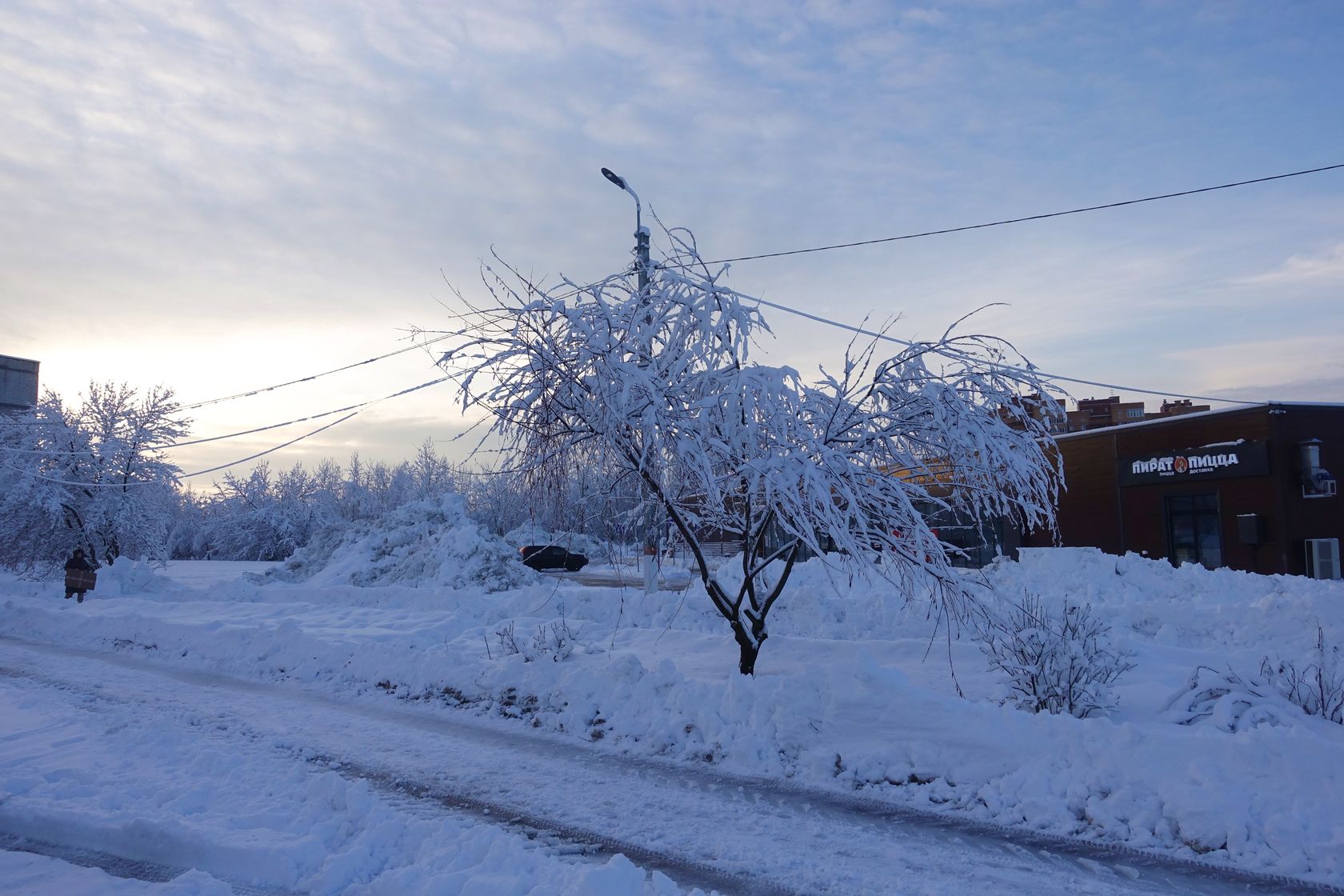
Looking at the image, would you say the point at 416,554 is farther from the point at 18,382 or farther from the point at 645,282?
the point at 645,282

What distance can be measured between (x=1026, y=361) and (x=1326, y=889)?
4916 mm

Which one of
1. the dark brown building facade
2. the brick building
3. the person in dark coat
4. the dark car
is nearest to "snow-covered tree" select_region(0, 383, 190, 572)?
the brick building

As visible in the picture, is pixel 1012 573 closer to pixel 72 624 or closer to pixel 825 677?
pixel 825 677

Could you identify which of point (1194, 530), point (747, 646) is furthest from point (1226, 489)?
point (747, 646)

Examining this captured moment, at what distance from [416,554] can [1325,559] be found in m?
30.6

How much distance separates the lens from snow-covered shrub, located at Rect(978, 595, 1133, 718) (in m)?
7.81

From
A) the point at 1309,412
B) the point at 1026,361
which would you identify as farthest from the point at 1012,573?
the point at 1026,361

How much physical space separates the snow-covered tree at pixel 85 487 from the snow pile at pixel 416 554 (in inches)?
237

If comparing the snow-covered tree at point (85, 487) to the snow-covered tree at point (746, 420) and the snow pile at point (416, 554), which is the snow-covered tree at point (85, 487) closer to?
the snow pile at point (416, 554)

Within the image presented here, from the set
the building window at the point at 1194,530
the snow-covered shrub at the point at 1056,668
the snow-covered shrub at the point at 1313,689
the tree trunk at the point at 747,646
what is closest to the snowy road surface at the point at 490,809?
the tree trunk at the point at 747,646

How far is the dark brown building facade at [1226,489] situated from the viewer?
1072 inches

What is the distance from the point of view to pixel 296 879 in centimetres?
491

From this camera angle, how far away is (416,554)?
1091 inches

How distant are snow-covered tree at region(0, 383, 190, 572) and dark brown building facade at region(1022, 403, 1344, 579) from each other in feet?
114
